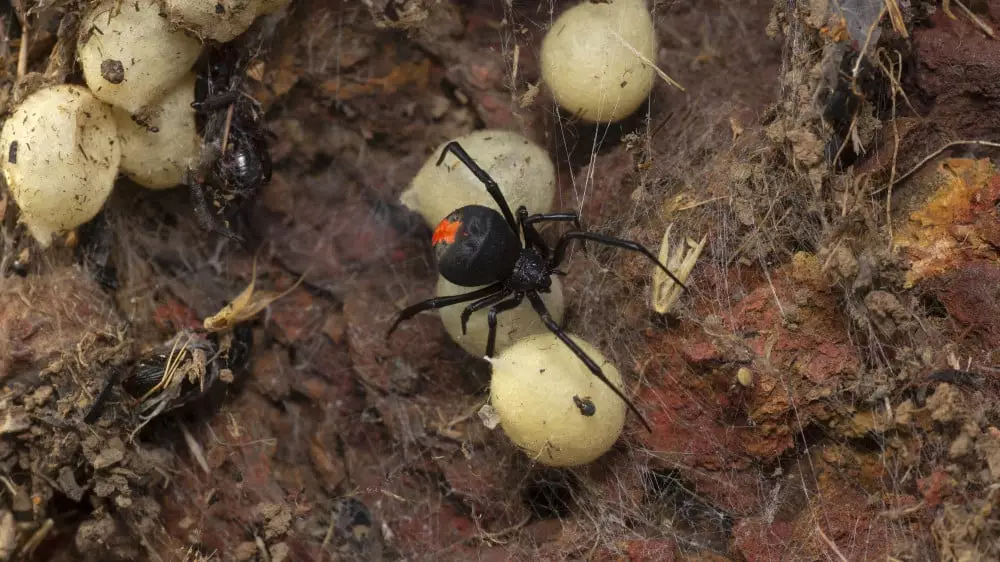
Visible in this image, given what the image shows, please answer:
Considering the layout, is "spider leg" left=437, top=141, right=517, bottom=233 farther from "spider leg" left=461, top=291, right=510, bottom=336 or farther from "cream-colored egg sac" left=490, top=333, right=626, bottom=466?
"cream-colored egg sac" left=490, top=333, right=626, bottom=466

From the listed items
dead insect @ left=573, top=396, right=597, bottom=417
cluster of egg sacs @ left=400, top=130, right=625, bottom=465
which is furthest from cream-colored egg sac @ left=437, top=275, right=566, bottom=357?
dead insect @ left=573, top=396, right=597, bottom=417

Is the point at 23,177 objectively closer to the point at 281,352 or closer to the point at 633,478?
the point at 281,352

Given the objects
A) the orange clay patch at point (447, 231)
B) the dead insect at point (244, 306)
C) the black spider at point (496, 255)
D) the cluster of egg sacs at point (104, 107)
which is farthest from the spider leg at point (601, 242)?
the cluster of egg sacs at point (104, 107)

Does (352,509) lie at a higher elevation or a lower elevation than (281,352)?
lower

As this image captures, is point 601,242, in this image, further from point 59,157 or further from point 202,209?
point 59,157

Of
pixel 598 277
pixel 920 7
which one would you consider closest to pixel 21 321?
pixel 598 277

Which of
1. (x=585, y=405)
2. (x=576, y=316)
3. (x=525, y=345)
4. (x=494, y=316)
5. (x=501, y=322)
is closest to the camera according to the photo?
(x=585, y=405)

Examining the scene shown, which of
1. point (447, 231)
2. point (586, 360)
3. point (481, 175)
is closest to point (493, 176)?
point (481, 175)
